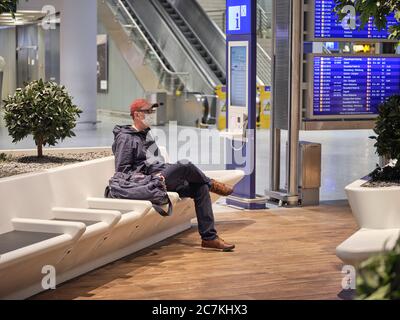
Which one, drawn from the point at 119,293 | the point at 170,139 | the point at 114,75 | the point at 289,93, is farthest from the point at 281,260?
the point at 114,75

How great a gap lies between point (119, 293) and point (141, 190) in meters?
1.19

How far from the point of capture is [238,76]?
29.9 ft

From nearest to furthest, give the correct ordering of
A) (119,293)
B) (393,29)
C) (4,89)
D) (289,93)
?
(119,293)
(393,29)
(289,93)
(4,89)

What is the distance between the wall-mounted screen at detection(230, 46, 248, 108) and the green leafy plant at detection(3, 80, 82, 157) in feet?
7.89

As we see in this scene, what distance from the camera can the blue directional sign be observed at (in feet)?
29.1

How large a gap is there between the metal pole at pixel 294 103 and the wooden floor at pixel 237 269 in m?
1.15

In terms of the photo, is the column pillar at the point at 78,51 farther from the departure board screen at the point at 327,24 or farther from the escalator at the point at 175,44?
the departure board screen at the point at 327,24

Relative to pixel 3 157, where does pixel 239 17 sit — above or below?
above

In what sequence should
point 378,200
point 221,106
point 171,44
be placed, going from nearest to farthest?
1. point 378,200
2. point 221,106
3. point 171,44

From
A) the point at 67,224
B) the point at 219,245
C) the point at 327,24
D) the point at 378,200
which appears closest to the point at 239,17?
the point at 327,24

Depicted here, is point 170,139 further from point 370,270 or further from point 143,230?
point 370,270

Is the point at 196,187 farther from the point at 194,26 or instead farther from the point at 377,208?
the point at 194,26

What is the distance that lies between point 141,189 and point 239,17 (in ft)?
11.0

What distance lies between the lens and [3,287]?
4703 millimetres
